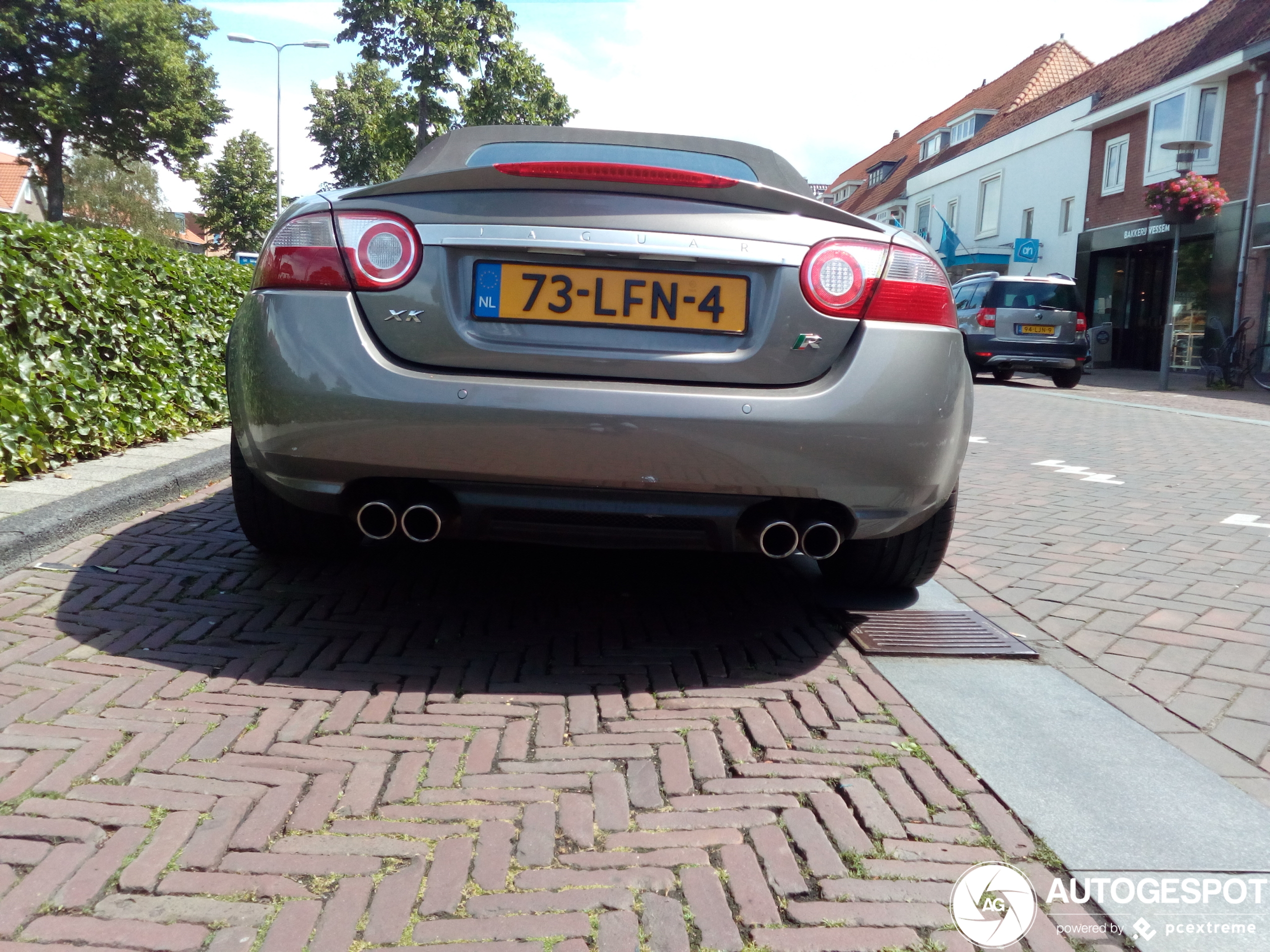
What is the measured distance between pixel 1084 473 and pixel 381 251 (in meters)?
5.57

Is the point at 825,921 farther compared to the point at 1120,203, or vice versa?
the point at 1120,203

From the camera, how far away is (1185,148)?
63.4ft

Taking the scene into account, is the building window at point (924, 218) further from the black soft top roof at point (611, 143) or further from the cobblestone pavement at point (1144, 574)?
the black soft top roof at point (611, 143)

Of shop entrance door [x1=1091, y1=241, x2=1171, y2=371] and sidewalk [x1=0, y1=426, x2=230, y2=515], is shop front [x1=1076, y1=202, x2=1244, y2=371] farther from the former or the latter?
sidewalk [x1=0, y1=426, x2=230, y2=515]

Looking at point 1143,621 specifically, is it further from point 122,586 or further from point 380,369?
point 122,586

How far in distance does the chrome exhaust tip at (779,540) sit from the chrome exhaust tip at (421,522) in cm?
82

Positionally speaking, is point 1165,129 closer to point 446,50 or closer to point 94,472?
point 446,50

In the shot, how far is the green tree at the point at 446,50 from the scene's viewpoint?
28969 millimetres

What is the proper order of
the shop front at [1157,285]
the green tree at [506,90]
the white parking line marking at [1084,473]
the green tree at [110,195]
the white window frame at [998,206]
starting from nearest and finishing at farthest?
the white parking line marking at [1084,473], the shop front at [1157,285], the green tree at [506,90], the white window frame at [998,206], the green tree at [110,195]

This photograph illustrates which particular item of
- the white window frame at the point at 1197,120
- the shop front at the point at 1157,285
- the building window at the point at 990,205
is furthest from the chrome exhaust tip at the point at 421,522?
Answer: the building window at the point at 990,205

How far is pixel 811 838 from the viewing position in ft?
6.59

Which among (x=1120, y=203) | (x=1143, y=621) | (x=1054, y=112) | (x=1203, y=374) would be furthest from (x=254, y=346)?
(x=1054, y=112)

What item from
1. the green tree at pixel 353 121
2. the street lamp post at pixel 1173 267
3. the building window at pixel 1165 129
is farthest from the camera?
the green tree at pixel 353 121

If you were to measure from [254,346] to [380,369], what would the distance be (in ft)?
1.32
